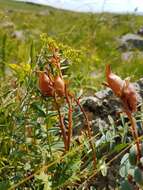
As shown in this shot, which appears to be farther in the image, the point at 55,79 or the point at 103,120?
the point at 103,120

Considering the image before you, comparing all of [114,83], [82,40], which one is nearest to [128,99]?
[114,83]

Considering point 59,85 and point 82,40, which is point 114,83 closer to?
point 59,85

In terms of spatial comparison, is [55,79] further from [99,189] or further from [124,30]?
[124,30]

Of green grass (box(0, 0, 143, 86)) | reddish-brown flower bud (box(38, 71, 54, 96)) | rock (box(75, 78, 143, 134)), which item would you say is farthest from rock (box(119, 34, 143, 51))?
reddish-brown flower bud (box(38, 71, 54, 96))

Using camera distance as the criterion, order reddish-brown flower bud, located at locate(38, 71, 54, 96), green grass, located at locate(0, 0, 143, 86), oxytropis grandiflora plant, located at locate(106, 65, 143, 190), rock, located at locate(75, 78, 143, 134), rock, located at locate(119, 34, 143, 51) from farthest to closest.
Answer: rock, located at locate(119, 34, 143, 51) < green grass, located at locate(0, 0, 143, 86) < rock, located at locate(75, 78, 143, 134) < reddish-brown flower bud, located at locate(38, 71, 54, 96) < oxytropis grandiflora plant, located at locate(106, 65, 143, 190)

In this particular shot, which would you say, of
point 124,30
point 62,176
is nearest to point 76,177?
point 62,176

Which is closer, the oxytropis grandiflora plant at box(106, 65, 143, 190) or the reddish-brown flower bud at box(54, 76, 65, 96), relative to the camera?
the oxytropis grandiflora plant at box(106, 65, 143, 190)

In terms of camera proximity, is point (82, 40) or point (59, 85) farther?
point (82, 40)

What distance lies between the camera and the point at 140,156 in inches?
50.4

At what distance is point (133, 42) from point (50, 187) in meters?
8.82

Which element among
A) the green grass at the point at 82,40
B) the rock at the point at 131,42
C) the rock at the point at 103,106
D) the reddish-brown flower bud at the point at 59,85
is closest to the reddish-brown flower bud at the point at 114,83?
the reddish-brown flower bud at the point at 59,85

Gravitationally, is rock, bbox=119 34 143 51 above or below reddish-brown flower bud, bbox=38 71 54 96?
below

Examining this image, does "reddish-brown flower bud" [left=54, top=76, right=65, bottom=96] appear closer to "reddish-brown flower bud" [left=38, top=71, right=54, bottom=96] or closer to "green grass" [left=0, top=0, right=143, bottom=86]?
"reddish-brown flower bud" [left=38, top=71, right=54, bottom=96]

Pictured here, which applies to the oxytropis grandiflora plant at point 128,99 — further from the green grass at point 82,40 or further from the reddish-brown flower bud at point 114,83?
the green grass at point 82,40
